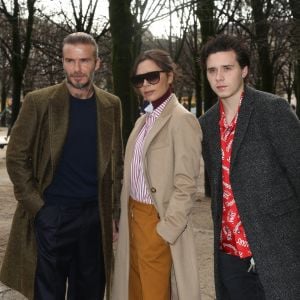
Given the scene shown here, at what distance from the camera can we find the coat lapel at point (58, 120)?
3.23 metres

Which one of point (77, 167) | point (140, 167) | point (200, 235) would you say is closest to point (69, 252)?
point (77, 167)

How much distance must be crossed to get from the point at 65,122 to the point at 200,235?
4.29 m

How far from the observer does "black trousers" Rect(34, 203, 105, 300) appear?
3256mm

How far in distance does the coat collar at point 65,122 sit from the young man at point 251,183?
83 centimetres

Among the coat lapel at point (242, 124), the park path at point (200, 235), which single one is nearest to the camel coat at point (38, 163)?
the coat lapel at point (242, 124)

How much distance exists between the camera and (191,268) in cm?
311

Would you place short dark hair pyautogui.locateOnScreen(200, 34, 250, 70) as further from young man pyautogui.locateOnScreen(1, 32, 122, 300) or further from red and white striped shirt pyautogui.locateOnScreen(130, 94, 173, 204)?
young man pyautogui.locateOnScreen(1, 32, 122, 300)

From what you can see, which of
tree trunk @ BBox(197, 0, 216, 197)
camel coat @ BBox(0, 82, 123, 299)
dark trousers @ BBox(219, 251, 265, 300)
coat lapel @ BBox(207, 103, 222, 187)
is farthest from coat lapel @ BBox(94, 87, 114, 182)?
tree trunk @ BBox(197, 0, 216, 197)

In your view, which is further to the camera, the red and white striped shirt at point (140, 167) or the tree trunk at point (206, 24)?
the tree trunk at point (206, 24)

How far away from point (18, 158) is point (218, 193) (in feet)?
4.42

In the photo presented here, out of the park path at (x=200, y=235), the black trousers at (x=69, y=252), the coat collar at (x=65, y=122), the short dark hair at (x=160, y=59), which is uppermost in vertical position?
the short dark hair at (x=160, y=59)

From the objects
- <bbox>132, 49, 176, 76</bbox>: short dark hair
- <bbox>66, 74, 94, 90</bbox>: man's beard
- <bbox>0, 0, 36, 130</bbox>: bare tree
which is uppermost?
<bbox>0, 0, 36, 130</bbox>: bare tree

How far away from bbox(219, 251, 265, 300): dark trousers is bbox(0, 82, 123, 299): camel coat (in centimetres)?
95

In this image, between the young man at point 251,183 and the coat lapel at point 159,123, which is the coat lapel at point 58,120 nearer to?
the coat lapel at point 159,123
